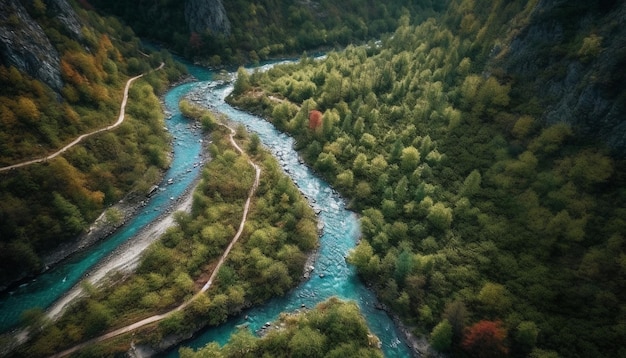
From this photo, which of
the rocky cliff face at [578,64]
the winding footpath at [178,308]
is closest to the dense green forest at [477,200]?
the rocky cliff face at [578,64]

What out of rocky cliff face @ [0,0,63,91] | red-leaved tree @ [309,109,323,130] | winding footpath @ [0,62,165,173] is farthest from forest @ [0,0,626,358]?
rocky cliff face @ [0,0,63,91]

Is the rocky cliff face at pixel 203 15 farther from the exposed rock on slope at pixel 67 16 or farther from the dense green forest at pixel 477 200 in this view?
the dense green forest at pixel 477 200

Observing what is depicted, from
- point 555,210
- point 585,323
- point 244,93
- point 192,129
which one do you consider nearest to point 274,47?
point 244,93

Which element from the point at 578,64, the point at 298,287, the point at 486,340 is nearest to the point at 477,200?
the point at 486,340

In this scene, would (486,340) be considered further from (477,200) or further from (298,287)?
(298,287)

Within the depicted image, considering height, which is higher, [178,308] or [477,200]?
[477,200]

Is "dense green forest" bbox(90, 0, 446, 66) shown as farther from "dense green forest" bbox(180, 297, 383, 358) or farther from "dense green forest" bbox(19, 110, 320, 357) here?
"dense green forest" bbox(180, 297, 383, 358)

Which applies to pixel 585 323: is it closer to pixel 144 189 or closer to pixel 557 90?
pixel 557 90
